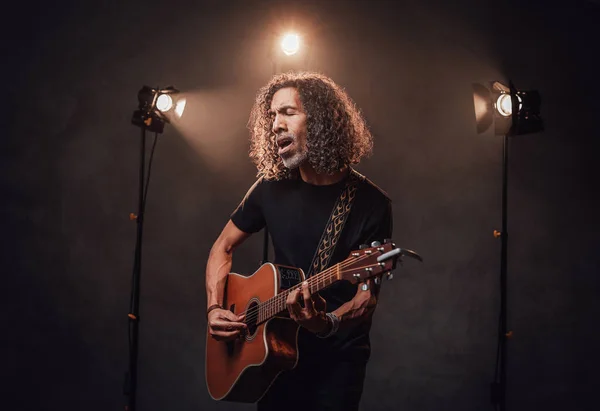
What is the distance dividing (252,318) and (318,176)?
0.63 metres

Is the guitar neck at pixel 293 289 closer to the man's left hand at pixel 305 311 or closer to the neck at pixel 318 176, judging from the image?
the man's left hand at pixel 305 311

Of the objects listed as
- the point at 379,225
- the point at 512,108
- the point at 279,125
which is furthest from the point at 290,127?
the point at 512,108

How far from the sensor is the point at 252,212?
2613 millimetres

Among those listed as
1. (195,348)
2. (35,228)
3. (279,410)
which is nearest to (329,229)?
(279,410)

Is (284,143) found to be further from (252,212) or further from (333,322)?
(333,322)

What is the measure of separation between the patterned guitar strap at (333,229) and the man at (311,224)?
0.02 meters

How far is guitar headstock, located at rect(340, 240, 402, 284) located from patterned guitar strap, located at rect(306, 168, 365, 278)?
282mm

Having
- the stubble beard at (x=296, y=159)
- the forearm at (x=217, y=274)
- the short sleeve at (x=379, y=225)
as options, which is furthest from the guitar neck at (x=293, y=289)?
the stubble beard at (x=296, y=159)

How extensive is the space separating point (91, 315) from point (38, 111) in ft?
4.47

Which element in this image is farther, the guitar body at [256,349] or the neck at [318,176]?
the neck at [318,176]

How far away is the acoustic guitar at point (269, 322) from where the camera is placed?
6.35ft

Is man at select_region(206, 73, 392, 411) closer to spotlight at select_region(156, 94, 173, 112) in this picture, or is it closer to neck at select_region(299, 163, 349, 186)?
neck at select_region(299, 163, 349, 186)

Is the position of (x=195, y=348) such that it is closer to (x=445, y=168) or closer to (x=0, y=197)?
(x=0, y=197)

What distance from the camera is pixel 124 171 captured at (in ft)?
13.0
